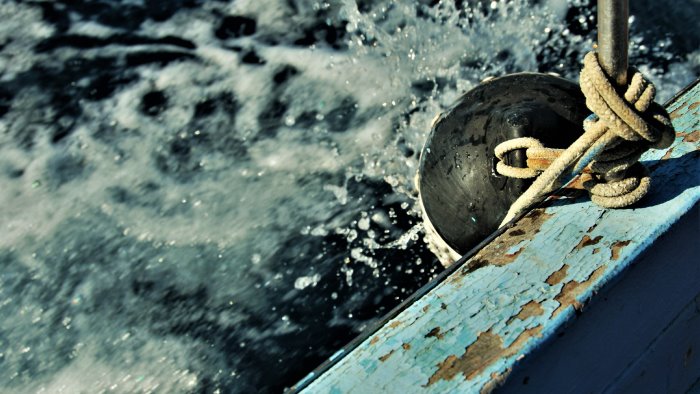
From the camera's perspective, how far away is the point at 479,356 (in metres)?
1.15

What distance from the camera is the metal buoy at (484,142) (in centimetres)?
165

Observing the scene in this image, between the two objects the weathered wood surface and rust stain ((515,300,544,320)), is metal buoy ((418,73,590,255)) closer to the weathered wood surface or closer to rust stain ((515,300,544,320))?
the weathered wood surface

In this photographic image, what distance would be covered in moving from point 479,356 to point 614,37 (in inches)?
23.3

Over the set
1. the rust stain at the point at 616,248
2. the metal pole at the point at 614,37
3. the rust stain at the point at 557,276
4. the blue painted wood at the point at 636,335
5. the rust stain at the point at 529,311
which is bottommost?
the blue painted wood at the point at 636,335

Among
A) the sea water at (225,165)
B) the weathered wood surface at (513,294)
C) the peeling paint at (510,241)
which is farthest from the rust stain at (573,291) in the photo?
the sea water at (225,165)

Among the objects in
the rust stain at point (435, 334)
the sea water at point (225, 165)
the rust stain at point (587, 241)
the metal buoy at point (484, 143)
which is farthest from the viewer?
the sea water at point (225, 165)

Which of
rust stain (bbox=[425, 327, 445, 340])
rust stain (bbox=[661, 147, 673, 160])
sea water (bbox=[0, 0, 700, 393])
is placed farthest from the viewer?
sea water (bbox=[0, 0, 700, 393])

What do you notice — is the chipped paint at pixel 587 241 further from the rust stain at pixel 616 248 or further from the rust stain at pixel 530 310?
the rust stain at pixel 530 310

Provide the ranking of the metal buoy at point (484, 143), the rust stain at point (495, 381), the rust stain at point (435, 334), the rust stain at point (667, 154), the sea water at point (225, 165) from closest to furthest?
the rust stain at point (495, 381) < the rust stain at point (435, 334) < the rust stain at point (667, 154) < the metal buoy at point (484, 143) < the sea water at point (225, 165)

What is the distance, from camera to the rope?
1228mm

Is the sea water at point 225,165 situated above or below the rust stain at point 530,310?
below

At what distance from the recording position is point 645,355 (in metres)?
1.41

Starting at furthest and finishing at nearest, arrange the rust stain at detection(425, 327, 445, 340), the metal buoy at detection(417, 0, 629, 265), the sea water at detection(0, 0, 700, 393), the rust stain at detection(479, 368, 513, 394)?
the sea water at detection(0, 0, 700, 393) → the metal buoy at detection(417, 0, 629, 265) → the rust stain at detection(425, 327, 445, 340) → the rust stain at detection(479, 368, 513, 394)

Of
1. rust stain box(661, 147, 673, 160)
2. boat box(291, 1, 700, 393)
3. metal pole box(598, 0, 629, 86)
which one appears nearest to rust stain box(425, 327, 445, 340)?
boat box(291, 1, 700, 393)
